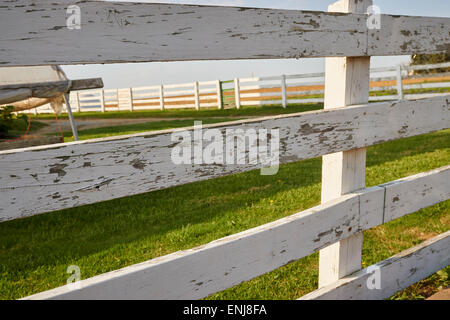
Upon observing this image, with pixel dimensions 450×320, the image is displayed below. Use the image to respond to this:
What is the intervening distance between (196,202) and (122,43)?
3288 millimetres

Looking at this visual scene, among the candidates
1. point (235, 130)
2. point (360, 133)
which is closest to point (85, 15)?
point (235, 130)

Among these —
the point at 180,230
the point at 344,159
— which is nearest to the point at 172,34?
the point at 344,159

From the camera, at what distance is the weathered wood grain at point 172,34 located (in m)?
1.09

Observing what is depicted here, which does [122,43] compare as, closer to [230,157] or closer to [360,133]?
[230,157]

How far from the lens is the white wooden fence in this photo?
1.18 metres

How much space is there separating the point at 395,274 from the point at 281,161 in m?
1.20

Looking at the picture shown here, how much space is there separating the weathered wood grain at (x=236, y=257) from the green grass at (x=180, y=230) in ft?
2.61

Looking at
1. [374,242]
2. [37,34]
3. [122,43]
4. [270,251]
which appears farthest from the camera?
[374,242]

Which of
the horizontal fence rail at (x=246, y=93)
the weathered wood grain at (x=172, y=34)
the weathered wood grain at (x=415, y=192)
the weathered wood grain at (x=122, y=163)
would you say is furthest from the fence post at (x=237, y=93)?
the weathered wood grain at (x=122, y=163)

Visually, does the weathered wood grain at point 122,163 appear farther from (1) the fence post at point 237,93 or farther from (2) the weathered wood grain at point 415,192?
(1) the fence post at point 237,93

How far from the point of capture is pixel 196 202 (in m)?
4.38

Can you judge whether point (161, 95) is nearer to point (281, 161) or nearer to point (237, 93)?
point (237, 93)

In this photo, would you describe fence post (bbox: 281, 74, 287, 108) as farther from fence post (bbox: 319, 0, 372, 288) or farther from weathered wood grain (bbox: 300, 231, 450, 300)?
fence post (bbox: 319, 0, 372, 288)

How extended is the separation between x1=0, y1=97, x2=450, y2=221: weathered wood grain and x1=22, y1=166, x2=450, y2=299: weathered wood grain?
28cm
